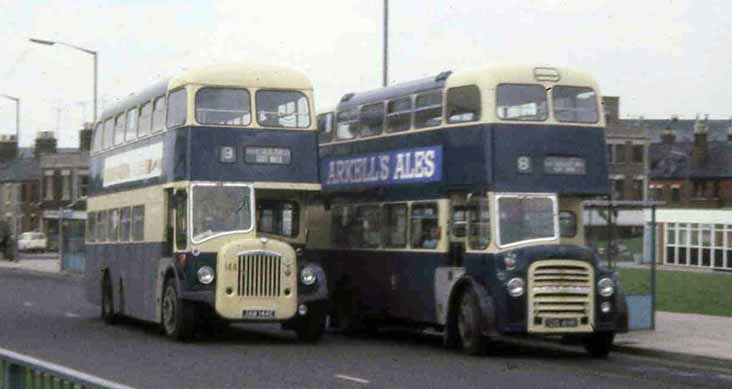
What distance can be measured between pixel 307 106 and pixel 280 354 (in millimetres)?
4746

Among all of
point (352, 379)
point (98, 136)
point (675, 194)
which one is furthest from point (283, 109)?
point (675, 194)

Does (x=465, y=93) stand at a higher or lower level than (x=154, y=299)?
higher

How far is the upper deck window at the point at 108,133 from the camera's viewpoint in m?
33.3

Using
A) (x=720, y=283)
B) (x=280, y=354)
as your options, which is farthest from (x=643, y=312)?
(x=720, y=283)

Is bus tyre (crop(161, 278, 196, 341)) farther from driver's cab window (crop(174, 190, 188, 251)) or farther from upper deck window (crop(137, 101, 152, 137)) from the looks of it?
upper deck window (crop(137, 101, 152, 137))

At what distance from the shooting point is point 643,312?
94.5 ft

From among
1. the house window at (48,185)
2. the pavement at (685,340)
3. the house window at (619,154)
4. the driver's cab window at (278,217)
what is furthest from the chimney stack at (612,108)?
the driver's cab window at (278,217)

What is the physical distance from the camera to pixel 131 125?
31.1 m

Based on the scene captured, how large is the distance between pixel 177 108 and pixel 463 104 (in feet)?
16.2

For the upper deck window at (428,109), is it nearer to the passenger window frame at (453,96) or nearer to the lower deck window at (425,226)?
the passenger window frame at (453,96)

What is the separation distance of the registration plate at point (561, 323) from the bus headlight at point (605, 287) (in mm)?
642

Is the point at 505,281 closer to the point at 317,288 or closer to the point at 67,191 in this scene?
the point at 317,288

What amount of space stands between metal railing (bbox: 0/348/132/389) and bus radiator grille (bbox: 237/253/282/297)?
15278mm

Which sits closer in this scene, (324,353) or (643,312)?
(324,353)
